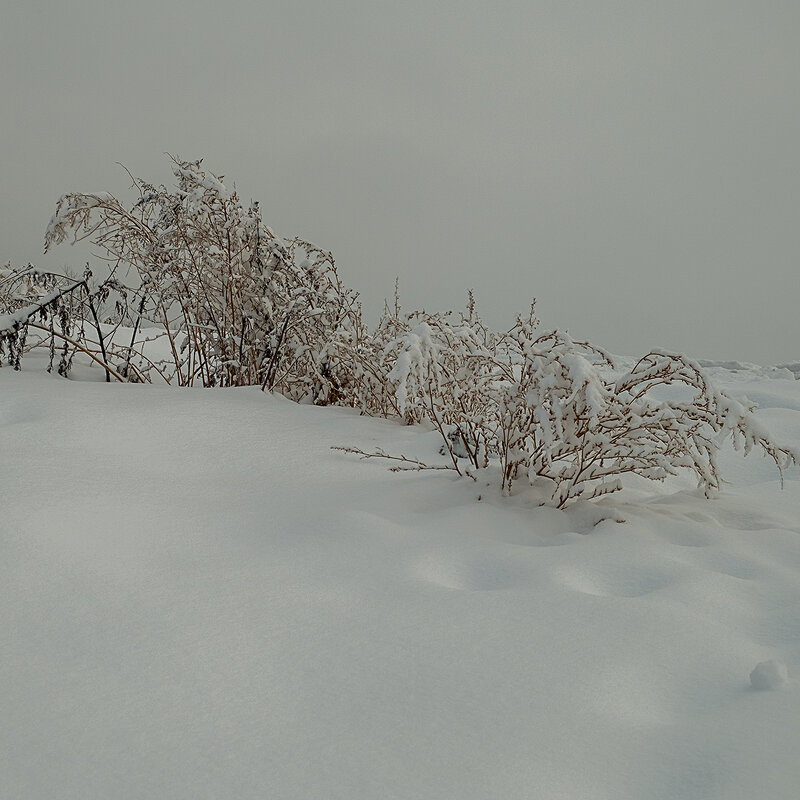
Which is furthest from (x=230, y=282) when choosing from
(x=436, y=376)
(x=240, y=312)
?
(x=436, y=376)

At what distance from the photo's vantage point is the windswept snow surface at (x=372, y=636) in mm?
859

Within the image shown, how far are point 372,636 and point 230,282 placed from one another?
2275 millimetres

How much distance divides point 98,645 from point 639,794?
790mm

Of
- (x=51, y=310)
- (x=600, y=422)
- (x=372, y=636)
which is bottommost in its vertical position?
(x=372, y=636)

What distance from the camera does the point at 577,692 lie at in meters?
1.02

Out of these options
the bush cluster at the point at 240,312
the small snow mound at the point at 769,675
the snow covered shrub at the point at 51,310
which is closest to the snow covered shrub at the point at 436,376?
the bush cluster at the point at 240,312

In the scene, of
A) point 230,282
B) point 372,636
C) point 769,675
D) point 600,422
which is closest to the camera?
point 769,675

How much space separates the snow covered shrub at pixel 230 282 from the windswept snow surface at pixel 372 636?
3.68 ft

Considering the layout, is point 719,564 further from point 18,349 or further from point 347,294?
point 18,349

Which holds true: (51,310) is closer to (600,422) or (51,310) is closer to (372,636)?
(600,422)

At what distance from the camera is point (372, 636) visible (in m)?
1.16

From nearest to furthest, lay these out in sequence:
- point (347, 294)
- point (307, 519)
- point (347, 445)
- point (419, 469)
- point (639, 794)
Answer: point (639, 794) → point (307, 519) → point (419, 469) → point (347, 445) → point (347, 294)

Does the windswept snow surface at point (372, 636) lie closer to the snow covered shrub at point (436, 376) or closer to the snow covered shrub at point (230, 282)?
the snow covered shrub at point (436, 376)

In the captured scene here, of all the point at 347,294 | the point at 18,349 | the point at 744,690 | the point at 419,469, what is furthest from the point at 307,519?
the point at 18,349
